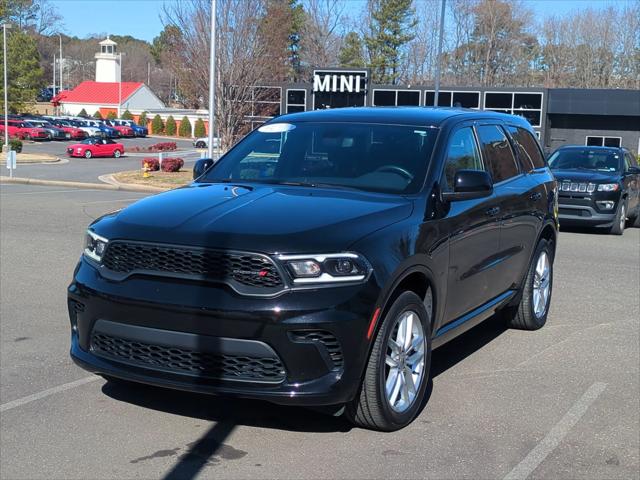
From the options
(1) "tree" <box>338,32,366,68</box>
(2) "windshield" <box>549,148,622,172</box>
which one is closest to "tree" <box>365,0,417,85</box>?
(1) "tree" <box>338,32,366,68</box>

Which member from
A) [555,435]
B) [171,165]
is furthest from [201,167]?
[171,165]

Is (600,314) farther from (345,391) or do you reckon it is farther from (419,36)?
(419,36)

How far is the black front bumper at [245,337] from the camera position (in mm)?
4156

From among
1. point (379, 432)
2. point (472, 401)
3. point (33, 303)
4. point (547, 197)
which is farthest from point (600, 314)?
point (33, 303)

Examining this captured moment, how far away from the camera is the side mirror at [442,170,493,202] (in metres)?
5.32

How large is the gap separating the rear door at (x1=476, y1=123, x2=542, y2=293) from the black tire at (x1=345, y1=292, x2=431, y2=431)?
1.71m

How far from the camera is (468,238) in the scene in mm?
5625

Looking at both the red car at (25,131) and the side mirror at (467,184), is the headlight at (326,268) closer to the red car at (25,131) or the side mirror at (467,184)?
the side mirror at (467,184)

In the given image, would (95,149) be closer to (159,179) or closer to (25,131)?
(25,131)

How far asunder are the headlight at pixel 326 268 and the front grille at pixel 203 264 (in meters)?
0.09

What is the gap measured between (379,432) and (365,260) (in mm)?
1122

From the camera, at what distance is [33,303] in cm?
829

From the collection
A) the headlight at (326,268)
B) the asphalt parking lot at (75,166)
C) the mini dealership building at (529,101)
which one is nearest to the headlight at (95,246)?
the headlight at (326,268)

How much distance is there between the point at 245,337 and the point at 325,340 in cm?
41
